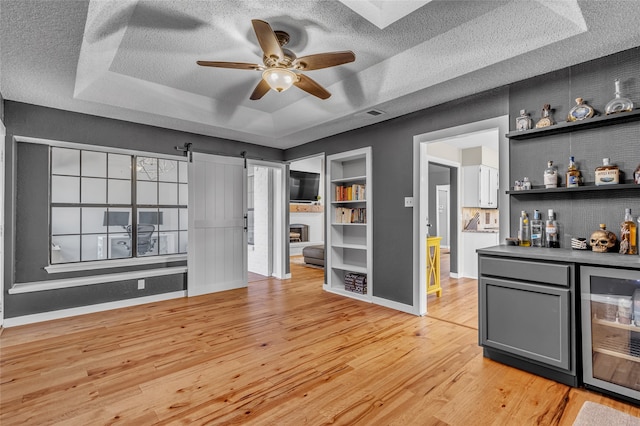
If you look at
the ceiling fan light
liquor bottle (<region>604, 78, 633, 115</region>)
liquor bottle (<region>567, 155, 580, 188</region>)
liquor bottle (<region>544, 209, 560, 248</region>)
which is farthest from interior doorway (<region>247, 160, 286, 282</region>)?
liquor bottle (<region>604, 78, 633, 115</region>)

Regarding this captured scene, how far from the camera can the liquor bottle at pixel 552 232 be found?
2672 millimetres

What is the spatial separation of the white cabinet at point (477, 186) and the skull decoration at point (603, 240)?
3.52 meters

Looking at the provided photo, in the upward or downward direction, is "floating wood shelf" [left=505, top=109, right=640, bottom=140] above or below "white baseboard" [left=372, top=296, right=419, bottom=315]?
above

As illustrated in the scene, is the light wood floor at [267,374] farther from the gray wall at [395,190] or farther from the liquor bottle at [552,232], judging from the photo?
the liquor bottle at [552,232]

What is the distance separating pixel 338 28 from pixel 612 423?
9.19ft

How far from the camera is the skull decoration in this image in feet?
7.72

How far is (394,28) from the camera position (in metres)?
2.56

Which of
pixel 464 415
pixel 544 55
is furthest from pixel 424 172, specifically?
pixel 464 415

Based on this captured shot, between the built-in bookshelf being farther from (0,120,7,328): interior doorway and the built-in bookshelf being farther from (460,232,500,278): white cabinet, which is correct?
(0,120,7,328): interior doorway

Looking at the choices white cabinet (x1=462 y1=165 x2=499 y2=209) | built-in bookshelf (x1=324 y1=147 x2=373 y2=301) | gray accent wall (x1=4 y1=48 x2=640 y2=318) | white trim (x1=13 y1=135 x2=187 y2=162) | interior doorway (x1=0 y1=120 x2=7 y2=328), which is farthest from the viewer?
white cabinet (x1=462 y1=165 x2=499 y2=209)

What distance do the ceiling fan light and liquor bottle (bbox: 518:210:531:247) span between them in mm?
2372

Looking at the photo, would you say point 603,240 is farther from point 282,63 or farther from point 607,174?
point 282,63

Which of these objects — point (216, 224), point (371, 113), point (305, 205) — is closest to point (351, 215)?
point (371, 113)

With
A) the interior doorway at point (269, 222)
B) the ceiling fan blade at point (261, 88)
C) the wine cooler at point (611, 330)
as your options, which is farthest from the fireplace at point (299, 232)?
the wine cooler at point (611, 330)
